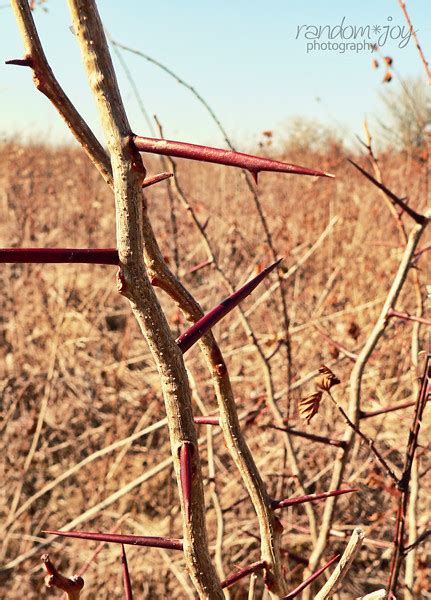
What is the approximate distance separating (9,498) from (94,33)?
3310mm

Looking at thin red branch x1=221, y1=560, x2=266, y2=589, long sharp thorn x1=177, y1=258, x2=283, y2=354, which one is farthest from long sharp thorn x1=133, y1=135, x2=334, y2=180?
thin red branch x1=221, y1=560, x2=266, y2=589

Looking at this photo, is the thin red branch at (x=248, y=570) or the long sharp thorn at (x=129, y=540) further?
the thin red branch at (x=248, y=570)

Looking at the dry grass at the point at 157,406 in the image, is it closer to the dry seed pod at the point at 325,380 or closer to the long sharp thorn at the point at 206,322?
the dry seed pod at the point at 325,380

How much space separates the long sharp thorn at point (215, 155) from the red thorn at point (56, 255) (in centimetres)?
8

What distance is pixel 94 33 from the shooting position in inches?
19.5

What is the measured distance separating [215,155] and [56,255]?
13 cm

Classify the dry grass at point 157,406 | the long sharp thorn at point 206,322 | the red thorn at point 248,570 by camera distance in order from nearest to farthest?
1. the long sharp thorn at point 206,322
2. the red thorn at point 248,570
3. the dry grass at point 157,406

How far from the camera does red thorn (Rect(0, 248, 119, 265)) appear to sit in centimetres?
48

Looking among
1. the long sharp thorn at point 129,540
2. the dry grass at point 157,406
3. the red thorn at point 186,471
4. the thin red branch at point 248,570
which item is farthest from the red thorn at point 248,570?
the dry grass at point 157,406

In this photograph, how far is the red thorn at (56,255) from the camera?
48 centimetres

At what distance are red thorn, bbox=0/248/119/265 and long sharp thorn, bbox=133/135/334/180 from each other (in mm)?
77

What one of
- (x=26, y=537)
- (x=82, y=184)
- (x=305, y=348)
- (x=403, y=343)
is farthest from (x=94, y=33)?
(x=82, y=184)

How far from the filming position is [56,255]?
1.65ft

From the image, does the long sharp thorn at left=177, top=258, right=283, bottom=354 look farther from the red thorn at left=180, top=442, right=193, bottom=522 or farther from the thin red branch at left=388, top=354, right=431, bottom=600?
the thin red branch at left=388, top=354, right=431, bottom=600
